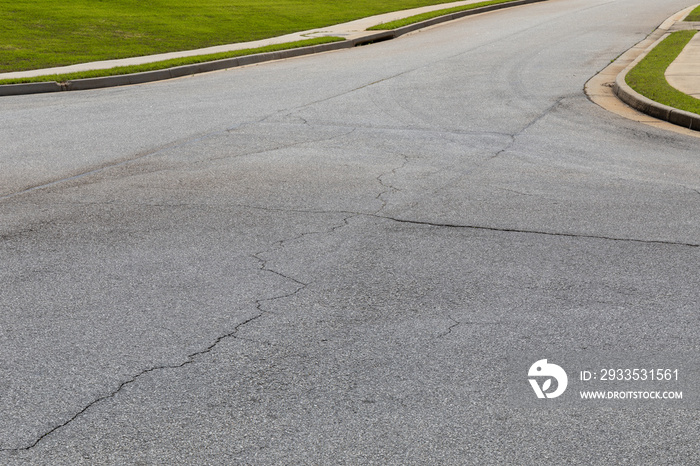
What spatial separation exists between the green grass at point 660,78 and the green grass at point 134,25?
39.0ft

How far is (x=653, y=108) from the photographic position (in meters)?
12.3

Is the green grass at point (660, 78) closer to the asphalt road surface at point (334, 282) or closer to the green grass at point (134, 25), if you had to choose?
the asphalt road surface at point (334, 282)

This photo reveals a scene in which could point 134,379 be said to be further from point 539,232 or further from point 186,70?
point 186,70

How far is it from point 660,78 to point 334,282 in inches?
451

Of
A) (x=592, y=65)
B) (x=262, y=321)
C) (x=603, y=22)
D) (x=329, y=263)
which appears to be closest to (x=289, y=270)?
(x=329, y=263)

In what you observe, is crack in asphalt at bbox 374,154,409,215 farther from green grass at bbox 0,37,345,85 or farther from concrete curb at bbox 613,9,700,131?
green grass at bbox 0,37,345,85

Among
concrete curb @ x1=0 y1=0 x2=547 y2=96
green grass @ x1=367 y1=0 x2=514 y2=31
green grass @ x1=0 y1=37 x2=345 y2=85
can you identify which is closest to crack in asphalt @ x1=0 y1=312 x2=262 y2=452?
concrete curb @ x1=0 y1=0 x2=547 y2=96

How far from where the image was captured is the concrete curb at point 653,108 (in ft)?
37.8

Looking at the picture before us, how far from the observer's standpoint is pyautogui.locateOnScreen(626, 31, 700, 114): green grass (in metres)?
12.5

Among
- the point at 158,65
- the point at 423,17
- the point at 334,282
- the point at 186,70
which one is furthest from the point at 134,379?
the point at 423,17

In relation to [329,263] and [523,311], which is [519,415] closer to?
[523,311]

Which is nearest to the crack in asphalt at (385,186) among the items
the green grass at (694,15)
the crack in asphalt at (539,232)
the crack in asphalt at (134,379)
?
the crack in asphalt at (539,232)

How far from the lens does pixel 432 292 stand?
5.57 m

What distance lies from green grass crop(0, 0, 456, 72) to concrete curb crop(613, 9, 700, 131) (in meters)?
12.4
